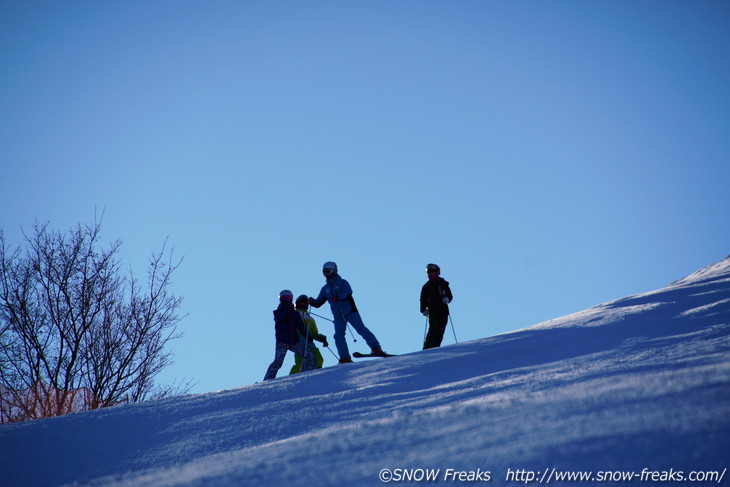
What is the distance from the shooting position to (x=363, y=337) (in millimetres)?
9484

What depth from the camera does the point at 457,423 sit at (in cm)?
312

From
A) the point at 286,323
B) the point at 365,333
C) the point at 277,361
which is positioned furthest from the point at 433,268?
the point at 277,361

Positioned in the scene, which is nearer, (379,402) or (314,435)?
(314,435)

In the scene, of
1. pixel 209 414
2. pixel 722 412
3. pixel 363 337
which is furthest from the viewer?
pixel 363 337

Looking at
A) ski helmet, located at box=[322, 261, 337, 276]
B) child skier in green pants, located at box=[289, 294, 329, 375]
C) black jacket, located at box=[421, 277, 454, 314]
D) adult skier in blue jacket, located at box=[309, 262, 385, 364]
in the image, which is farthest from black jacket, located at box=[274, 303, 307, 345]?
black jacket, located at box=[421, 277, 454, 314]

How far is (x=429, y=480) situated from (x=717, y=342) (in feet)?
7.92

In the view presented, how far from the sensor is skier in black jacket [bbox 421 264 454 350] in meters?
10.2

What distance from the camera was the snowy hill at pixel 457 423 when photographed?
8.10 ft

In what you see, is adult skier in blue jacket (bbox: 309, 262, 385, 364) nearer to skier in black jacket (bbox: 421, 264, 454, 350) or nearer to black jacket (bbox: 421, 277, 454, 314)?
skier in black jacket (bbox: 421, 264, 454, 350)

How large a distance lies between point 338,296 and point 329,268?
0.51 m

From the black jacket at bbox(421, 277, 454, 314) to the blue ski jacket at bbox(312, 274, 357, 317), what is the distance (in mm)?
1453

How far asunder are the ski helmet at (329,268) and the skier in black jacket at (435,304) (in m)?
1.72

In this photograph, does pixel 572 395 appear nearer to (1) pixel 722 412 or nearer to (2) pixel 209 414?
(1) pixel 722 412

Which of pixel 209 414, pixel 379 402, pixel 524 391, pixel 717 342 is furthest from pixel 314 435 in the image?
pixel 717 342
